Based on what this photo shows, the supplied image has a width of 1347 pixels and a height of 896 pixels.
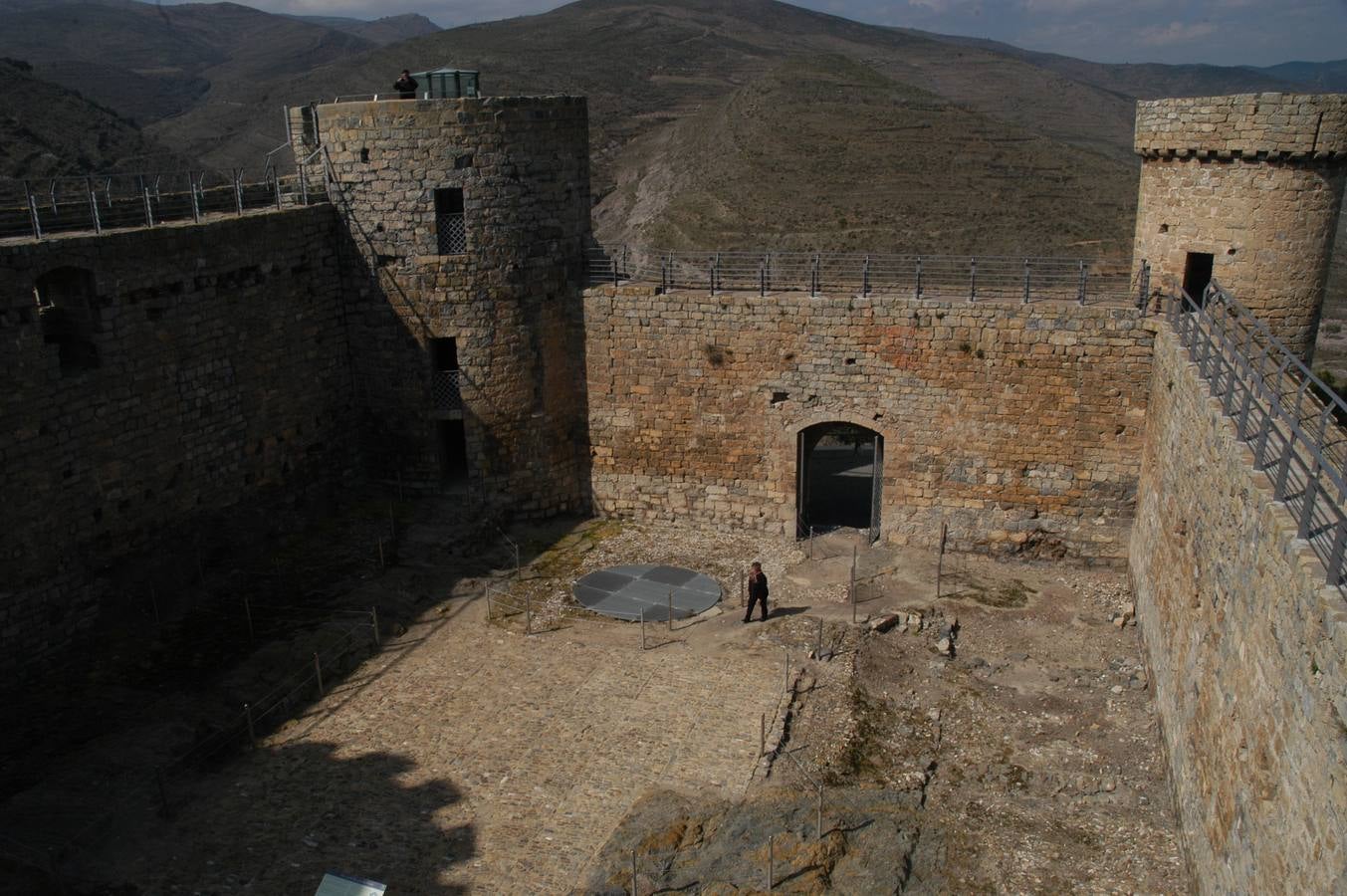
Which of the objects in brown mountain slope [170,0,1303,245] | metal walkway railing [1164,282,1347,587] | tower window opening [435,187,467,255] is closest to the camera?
metal walkway railing [1164,282,1347,587]

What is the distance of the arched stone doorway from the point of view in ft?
54.1

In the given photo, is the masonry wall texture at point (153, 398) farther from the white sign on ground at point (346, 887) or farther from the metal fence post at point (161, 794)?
the white sign on ground at point (346, 887)

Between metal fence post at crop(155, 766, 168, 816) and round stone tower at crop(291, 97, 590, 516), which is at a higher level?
round stone tower at crop(291, 97, 590, 516)

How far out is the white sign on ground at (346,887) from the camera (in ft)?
25.7

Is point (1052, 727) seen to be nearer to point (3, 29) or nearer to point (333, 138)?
point (333, 138)

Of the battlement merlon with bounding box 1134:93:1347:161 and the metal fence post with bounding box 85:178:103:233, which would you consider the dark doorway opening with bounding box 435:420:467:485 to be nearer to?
the metal fence post with bounding box 85:178:103:233

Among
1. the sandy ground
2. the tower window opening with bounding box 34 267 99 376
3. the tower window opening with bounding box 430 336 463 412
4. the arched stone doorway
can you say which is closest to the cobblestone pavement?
the sandy ground

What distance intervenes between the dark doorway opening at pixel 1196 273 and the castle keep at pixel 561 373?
0.08 m

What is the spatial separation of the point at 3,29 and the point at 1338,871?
140760mm

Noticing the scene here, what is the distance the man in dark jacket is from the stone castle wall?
3916 mm

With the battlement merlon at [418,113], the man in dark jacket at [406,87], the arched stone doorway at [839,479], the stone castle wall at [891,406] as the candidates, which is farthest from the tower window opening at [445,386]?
the arched stone doorway at [839,479]

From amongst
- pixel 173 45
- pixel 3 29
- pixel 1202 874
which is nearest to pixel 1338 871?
pixel 1202 874

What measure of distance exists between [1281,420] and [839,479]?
1109 cm

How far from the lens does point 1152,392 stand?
553 inches
